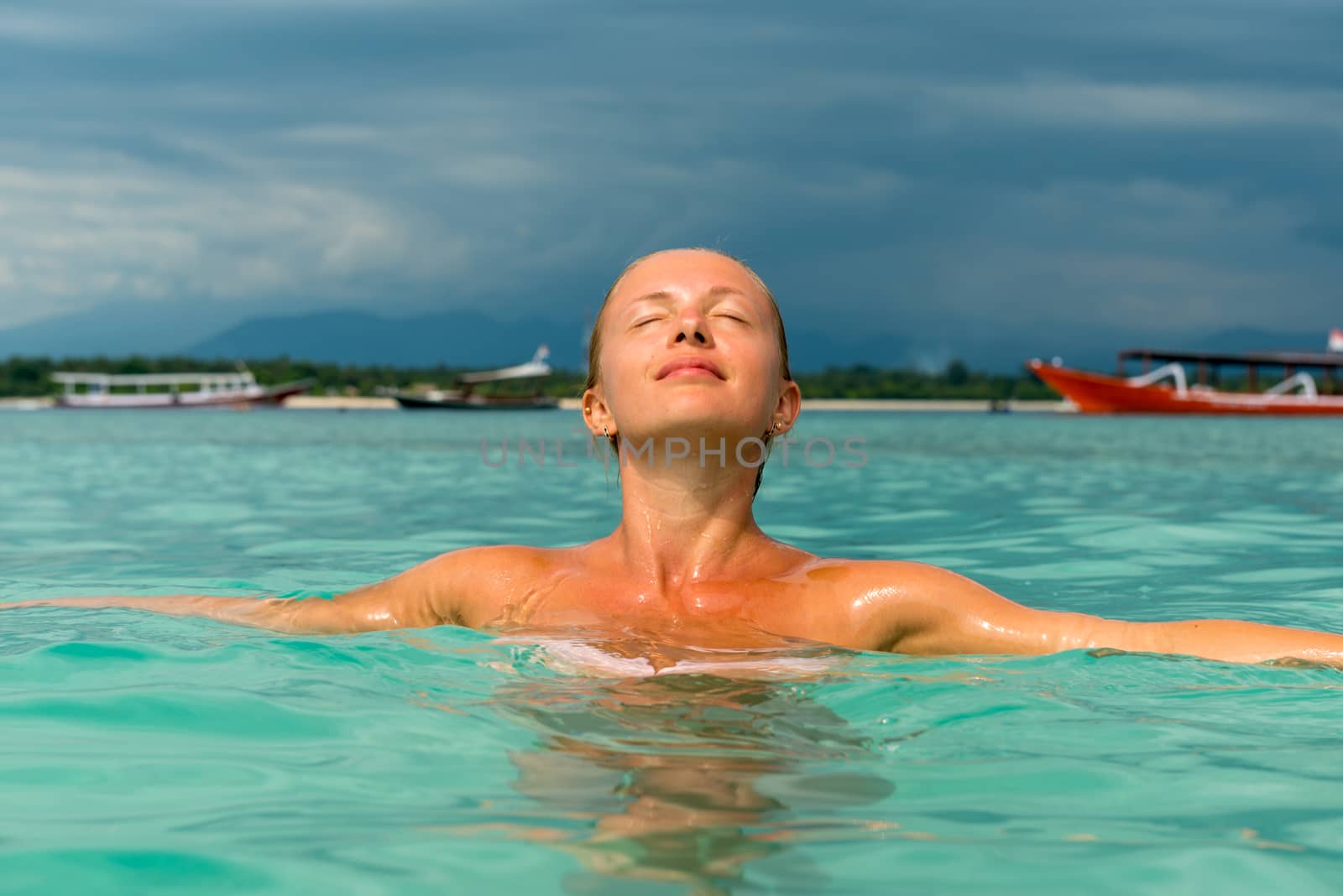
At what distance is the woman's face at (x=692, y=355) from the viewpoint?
321cm

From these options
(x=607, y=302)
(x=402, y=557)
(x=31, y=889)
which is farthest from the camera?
(x=402, y=557)

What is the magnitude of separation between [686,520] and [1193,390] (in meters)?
65.1

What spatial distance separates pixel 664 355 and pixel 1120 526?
6034 millimetres

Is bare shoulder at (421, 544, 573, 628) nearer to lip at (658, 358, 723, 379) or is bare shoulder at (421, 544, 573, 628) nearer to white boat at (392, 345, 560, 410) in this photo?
lip at (658, 358, 723, 379)

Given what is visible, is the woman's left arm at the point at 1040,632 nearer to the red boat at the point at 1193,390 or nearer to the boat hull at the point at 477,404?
the red boat at the point at 1193,390

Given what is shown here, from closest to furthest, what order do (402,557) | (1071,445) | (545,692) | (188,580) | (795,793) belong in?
(795,793), (545,692), (188,580), (402,557), (1071,445)

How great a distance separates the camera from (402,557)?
22.9 feet

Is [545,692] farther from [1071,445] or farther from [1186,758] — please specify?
[1071,445]

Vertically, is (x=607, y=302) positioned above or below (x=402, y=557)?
above

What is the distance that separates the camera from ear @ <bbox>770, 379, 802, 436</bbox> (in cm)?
355

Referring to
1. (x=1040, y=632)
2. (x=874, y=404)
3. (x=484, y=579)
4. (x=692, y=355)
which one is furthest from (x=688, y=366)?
(x=874, y=404)

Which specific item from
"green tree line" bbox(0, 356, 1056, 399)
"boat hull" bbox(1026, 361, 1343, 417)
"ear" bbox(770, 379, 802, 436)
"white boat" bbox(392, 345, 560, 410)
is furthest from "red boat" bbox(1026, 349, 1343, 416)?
"ear" bbox(770, 379, 802, 436)

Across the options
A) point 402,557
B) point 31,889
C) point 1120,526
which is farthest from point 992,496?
point 31,889

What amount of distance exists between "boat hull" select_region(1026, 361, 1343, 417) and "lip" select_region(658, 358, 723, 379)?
61213mm
